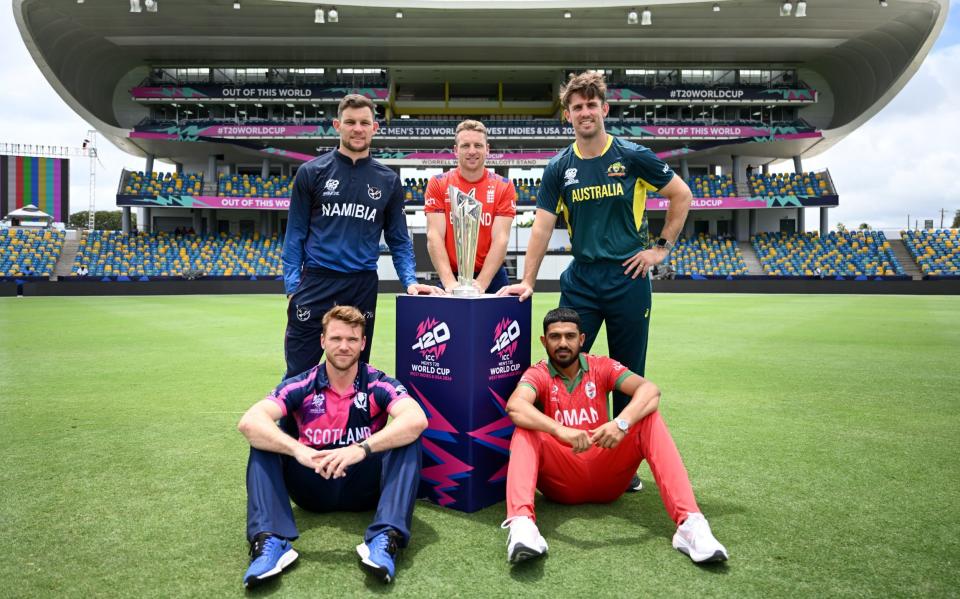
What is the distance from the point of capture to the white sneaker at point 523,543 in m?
2.76

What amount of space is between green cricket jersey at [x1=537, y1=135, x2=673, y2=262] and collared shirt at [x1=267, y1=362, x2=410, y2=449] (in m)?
1.55

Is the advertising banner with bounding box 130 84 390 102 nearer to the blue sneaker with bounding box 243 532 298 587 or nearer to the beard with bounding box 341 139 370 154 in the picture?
the beard with bounding box 341 139 370 154

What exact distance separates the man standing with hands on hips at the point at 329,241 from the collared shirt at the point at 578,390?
114 cm

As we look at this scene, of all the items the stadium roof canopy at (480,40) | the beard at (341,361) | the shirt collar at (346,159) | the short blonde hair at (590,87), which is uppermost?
the stadium roof canopy at (480,40)

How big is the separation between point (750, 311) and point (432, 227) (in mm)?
15871

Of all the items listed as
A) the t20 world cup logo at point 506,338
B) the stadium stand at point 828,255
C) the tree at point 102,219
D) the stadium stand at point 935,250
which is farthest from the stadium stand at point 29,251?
the tree at point 102,219

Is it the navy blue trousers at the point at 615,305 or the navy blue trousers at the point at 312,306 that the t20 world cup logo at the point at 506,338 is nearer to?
the navy blue trousers at the point at 615,305

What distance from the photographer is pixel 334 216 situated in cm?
421

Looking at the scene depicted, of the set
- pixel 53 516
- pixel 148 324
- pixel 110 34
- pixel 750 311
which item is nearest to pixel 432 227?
pixel 53 516

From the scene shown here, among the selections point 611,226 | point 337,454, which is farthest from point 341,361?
point 611,226

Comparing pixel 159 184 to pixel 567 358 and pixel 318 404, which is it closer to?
pixel 318 404

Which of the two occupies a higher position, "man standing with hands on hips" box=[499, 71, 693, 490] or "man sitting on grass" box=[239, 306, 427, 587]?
"man standing with hands on hips" box=[499, 71, 693, 490]

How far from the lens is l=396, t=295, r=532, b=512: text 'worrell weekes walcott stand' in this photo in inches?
139

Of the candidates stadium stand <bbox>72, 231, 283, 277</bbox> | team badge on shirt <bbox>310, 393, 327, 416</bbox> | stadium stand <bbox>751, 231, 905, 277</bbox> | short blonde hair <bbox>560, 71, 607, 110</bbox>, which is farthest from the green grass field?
stadium stand <bbox>751, 231, 905, 277</bbox>
